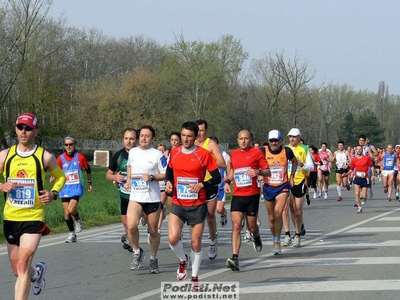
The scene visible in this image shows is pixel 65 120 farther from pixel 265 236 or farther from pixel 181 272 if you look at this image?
pixel 181 272

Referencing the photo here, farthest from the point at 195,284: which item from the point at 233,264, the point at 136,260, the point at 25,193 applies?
the point at 25,193

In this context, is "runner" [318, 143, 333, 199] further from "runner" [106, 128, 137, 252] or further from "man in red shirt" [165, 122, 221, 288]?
"man in red shirt" [165, 122, 221, 288]

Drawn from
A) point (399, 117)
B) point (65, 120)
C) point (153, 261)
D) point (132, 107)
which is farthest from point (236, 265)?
point (399, 117)

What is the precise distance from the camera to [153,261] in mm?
10312

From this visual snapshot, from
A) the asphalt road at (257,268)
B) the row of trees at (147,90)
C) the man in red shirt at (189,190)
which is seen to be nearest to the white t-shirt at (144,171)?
the asphalt road at (257,268)

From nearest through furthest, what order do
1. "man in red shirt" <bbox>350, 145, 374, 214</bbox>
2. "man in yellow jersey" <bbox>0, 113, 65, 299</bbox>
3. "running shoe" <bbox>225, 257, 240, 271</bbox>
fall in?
"man in yellow jersey" <bbox>0, 113, 65, 299</bbox> → "running shoe" <bbox>225, 257, 240, 271</bbox> → "man in red shirt" <bbox>350, 145, 374, 214</bbox>

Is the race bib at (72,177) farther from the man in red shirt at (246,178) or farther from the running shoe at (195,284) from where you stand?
the running shoe at (195,284)

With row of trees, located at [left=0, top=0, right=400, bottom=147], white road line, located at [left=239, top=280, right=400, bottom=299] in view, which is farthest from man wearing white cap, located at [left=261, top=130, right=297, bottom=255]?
row of trees, located at [left=0, top=0, right=400, bottom=147]

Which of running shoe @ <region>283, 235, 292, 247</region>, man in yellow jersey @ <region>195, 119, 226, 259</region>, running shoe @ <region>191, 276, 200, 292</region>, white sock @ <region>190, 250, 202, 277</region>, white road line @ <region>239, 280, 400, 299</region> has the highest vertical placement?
man in yellow jersey @ <region>195, 119, 226, 259</region>

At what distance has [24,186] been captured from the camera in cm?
743

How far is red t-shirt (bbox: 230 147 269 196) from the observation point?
10.9 m

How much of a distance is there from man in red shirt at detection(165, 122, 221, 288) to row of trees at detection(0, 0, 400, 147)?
36739mm

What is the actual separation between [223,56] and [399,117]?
55361 mm

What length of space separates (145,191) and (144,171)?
0.27 meters
